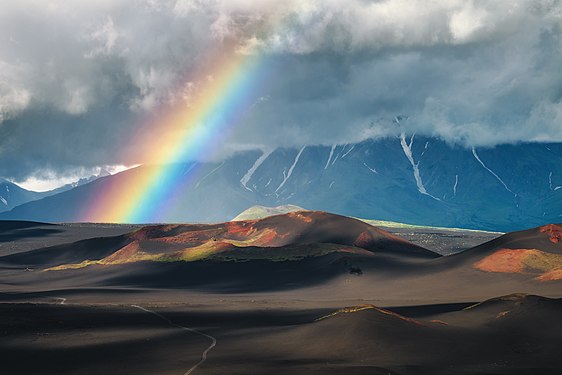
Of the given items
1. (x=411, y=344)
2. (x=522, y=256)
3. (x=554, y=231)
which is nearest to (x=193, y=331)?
(x=411, y=344)

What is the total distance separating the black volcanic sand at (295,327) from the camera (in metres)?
68.4

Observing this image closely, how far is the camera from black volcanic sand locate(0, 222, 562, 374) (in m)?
68.4

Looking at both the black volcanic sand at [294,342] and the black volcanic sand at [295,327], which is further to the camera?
the black volcanic sand at [295,327]

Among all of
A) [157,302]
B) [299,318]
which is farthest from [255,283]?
[299,318]

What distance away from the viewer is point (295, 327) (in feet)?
303

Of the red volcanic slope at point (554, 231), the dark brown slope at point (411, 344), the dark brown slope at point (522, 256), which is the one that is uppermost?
the red volcanic slope at point (554, 231)

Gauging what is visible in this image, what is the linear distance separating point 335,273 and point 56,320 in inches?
3377

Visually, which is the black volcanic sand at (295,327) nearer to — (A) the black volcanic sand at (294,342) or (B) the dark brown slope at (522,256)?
(A) the black volcanic sand at (294,342)

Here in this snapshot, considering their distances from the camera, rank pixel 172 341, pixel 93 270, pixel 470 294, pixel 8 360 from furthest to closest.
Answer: pixel 93 270 → pixel 470 294 → pixel 172 341 → pixel 8 360

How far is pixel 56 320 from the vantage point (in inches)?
3844

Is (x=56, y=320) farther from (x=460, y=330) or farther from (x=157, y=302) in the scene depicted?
(x=460, y=330)

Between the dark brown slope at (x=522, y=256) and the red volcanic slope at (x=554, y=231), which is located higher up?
the red volcanic slope at (x=554, y=231)

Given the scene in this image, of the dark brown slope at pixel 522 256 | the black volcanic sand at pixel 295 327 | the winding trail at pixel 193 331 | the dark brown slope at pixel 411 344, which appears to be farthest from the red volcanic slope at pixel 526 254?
the winding trail at pixel 193 331

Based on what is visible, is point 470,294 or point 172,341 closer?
point 172,341
